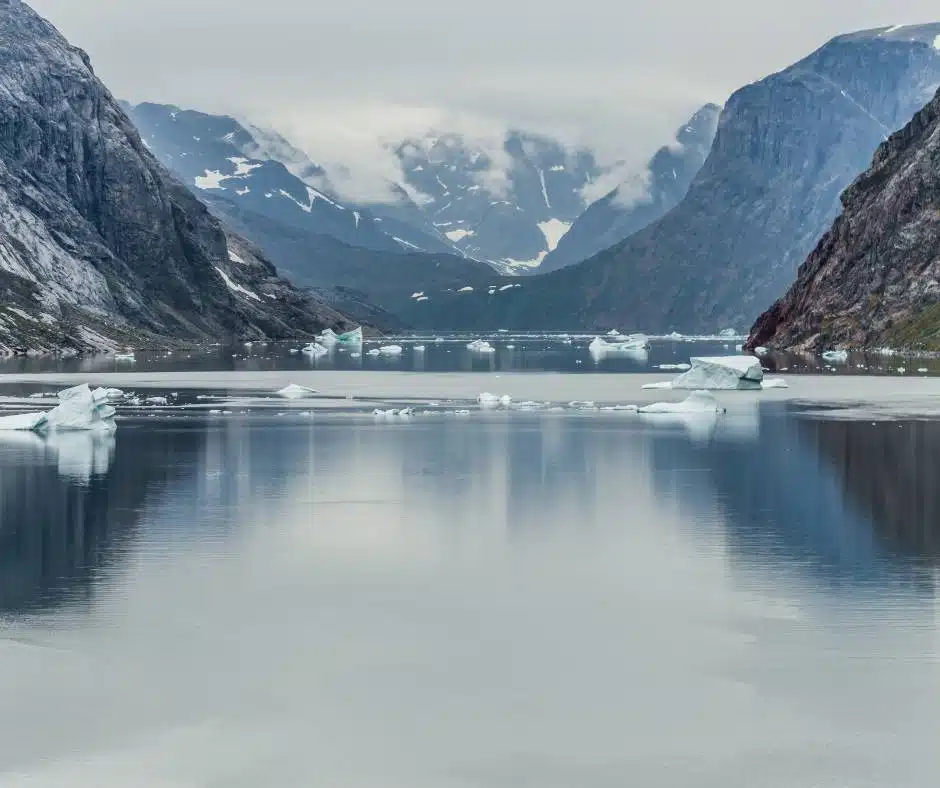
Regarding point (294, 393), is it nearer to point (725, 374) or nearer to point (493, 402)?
point (493, 402)

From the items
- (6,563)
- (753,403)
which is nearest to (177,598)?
(6,563)

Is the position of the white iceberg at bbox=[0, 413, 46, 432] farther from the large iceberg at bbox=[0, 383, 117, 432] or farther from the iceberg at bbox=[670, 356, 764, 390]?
the iceberg at bbox=[670, 356, 764, 390]

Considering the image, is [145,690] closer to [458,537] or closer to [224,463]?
[458,537]

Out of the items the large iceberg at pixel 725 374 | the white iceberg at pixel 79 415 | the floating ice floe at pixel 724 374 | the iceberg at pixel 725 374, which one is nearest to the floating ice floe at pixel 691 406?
the floating ice floe at pixel 724 374

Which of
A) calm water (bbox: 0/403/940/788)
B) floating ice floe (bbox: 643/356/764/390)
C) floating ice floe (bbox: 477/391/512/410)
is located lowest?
calm water (bbox: 0/403/940/788)

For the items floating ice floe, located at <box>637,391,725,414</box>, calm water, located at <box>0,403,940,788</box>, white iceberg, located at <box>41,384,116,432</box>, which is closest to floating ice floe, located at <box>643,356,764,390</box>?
floating ice floe, located at <box>637,391,725,414</box>

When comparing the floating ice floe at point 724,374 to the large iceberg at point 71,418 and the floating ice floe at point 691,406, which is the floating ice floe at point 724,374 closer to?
the floating ice floe at point 691,406

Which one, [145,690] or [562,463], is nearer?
[145,690]
